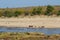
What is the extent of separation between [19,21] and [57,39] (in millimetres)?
21528

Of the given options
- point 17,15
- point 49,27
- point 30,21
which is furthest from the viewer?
point 17,15

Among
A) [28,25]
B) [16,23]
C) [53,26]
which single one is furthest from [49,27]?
[16,23]

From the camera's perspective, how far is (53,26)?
38.2m

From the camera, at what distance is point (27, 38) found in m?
23.3

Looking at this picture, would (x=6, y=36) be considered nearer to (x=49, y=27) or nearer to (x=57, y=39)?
(x=57, y=39)

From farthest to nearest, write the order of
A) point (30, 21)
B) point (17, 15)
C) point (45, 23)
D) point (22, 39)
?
point (17, 15), point (30, 21), point (45, 23), point (22, 39)

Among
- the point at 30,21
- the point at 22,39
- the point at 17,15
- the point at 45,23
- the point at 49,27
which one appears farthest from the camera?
the point at 17,15

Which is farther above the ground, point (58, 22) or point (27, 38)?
point (27, 38)

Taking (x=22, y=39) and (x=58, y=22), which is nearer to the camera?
(x=22, y=39)

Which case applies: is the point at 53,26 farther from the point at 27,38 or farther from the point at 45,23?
the point at 27,38

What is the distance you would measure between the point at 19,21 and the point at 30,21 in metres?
1.56

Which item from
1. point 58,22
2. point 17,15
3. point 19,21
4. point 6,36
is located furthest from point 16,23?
point 6,36

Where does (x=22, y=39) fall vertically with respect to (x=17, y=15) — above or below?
above

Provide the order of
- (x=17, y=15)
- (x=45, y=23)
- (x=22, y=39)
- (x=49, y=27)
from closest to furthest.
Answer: (x=22, y=39), (x=49, y=27), (x=45, y=23), (x=17, y=15)
